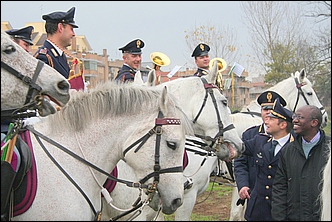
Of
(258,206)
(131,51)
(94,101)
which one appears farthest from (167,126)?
(131,51)

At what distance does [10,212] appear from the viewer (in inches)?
124

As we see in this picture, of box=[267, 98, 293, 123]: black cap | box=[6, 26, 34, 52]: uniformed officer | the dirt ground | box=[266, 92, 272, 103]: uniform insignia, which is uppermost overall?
box=[6, 26, 34, 52]: uniformed officer

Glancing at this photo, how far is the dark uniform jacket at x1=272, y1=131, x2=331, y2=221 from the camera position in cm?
402

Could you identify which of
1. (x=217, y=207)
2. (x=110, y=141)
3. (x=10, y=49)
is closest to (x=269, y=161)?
(x=110, y=141)

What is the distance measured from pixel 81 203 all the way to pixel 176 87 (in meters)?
2.70

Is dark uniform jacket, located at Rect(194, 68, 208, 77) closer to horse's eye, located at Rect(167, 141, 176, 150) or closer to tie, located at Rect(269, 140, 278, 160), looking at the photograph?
tie, located at Rect(269, 140, 278, 160)

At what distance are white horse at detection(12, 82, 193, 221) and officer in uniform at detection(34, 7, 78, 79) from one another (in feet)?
3.60

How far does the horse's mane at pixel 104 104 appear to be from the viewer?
3.67m

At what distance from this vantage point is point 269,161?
4871 millimetres

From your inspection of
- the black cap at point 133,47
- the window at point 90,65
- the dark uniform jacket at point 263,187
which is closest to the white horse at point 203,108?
the dark uniform jacket at point 263,187

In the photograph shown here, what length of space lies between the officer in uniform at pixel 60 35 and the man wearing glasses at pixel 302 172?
2.60 metres

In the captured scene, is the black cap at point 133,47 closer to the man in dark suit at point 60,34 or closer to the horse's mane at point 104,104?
the man in dark suit at point 60,34

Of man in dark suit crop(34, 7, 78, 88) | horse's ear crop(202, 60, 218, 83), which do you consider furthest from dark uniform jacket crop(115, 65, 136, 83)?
man in dark suit crop(34, 7, 78, 88)

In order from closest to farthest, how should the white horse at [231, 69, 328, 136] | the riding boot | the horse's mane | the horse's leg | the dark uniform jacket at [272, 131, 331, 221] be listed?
the riding boot, the horse's mane, the dark uniform jacket at [272, 131, 331, 221], the horse's leg, the white horse at [231, 69, 328, 136]
